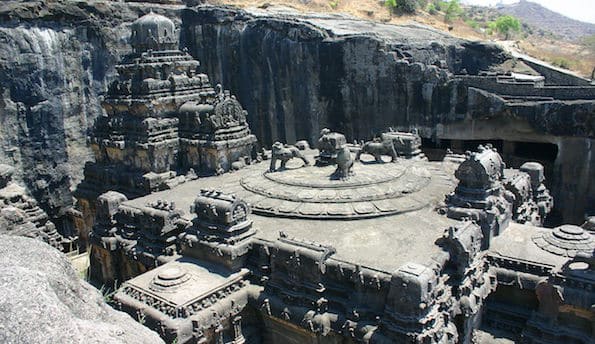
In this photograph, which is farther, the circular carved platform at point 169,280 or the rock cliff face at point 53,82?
the rock cliff face at point 53,82

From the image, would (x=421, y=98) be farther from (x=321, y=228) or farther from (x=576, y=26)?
(x=576, y=26)

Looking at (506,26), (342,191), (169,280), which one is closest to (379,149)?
(342,191)

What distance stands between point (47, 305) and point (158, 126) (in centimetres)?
1763

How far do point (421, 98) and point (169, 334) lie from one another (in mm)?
21810

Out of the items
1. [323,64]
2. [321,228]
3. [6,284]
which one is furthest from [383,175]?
[323,64]

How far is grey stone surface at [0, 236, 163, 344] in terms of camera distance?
134 inches

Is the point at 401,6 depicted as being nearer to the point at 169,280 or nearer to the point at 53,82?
the point at 53,82

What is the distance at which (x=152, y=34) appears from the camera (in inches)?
862

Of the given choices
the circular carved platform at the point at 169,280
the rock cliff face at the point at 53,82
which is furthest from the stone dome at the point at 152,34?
the circular carved platform at the point at 169,280

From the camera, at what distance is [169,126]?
21.0 metres

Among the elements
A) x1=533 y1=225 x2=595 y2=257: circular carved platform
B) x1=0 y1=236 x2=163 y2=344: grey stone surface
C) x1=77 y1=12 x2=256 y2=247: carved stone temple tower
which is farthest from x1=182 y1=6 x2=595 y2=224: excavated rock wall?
x1=0 y1=236 x2=163 y2=344: grey stone surface

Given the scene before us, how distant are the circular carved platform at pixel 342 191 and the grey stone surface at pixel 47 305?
976cm

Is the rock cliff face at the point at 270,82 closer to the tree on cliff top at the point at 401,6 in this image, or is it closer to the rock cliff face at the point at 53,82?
the rock cliff face at the point at 53,82

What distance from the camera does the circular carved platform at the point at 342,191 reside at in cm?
1438
